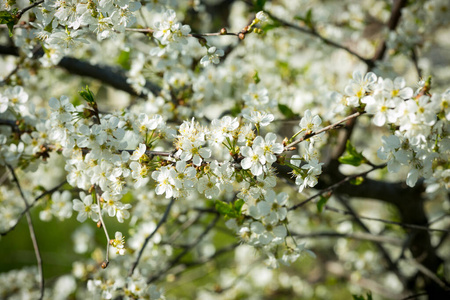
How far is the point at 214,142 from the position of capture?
1.33 m

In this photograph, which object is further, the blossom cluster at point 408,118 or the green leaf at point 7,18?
the green leaf at point 7,18

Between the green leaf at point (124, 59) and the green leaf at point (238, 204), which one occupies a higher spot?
the green leaf at point (238, 204)

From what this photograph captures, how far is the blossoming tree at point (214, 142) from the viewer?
1.32 meters

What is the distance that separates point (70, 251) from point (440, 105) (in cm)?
588

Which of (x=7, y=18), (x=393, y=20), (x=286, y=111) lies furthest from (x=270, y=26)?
(x=7, y=18)

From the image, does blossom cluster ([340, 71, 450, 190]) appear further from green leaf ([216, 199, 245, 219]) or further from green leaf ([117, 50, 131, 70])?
green leaf ([117, 50, 131, 70])

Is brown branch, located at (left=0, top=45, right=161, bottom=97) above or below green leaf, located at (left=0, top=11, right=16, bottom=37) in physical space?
below

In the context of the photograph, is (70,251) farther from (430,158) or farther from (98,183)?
(430,158)

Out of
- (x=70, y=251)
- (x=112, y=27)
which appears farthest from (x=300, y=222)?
(x=70, y=251)

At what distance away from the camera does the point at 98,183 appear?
1425 mm

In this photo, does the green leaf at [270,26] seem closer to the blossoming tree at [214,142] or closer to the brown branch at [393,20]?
the blossoming tree at [214,142]

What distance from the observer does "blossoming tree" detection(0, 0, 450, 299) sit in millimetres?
1321

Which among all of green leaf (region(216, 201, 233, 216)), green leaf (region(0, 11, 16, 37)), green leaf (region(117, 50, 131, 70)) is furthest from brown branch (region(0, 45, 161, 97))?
green leaf (region(216, 201, 233, 216))

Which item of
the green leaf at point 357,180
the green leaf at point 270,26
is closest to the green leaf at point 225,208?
the green leaf at point 357,180
